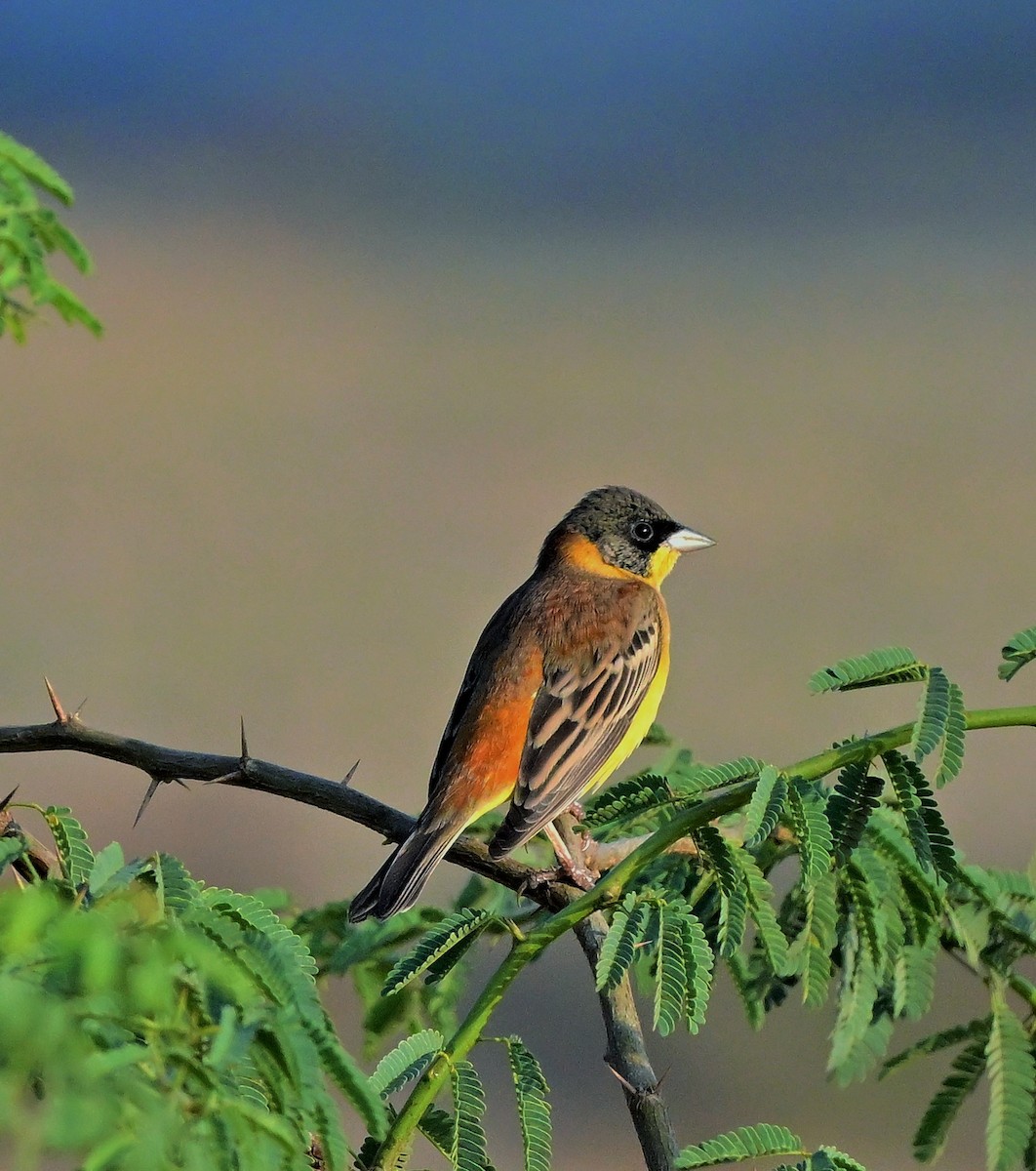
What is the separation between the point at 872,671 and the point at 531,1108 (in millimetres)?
834

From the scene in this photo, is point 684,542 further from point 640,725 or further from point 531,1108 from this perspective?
point 531,1108

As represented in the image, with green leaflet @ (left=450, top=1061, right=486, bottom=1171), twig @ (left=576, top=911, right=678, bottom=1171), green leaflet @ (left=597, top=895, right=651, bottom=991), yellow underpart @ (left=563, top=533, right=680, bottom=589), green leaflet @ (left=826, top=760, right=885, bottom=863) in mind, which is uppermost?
yellow underpart @ (left=563, top=533, right=680, bottom=589)

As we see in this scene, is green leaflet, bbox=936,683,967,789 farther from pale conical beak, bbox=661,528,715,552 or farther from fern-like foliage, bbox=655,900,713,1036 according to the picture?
pale conical beak, bbox=661,528,715,552

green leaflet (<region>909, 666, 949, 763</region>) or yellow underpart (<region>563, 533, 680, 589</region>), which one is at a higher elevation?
yellow underpart (<region>563, 533, 680, 589</region>)

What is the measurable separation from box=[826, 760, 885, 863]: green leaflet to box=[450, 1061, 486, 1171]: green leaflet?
630 mm

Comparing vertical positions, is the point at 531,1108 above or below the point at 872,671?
below

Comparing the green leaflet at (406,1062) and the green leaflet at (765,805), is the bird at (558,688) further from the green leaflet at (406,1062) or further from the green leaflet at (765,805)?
the green leaflet at (765,805)

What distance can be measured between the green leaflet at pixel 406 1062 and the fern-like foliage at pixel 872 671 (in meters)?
0.78

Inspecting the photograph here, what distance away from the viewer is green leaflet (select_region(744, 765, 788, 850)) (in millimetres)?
2291

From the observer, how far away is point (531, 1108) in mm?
2395

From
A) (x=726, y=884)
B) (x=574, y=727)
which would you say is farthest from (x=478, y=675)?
(x=726, y=884)

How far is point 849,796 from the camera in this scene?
239 cm

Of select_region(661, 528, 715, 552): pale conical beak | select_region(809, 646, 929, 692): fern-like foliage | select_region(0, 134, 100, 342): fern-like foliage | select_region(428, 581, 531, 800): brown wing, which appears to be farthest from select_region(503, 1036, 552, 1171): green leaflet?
select_region(661, 528, 715, 552): pale conical beak

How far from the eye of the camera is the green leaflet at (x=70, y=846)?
2.25 meters
